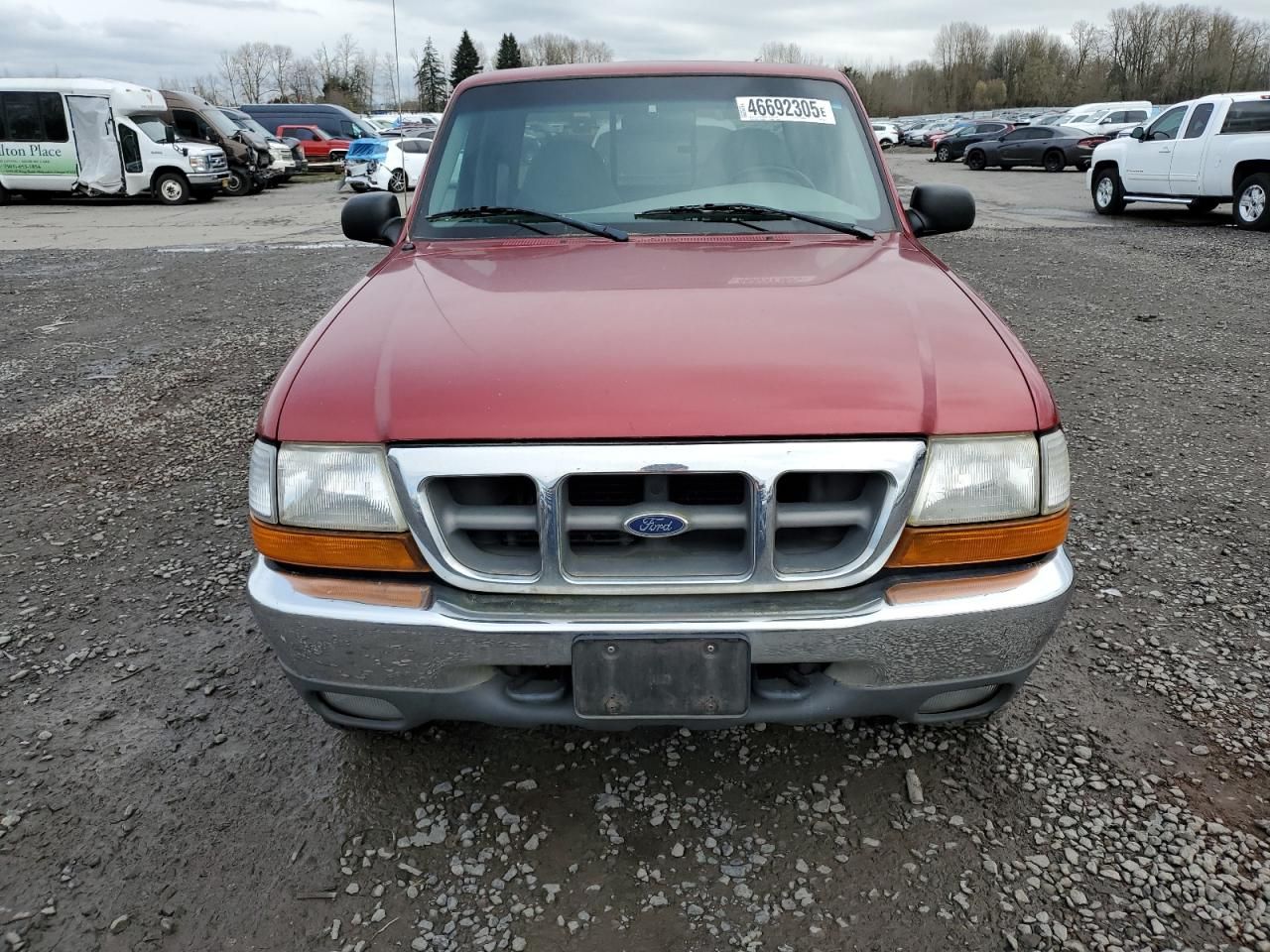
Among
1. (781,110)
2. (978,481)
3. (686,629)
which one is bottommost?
(686,629)

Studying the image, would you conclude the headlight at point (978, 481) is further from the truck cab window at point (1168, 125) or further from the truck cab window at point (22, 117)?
the truck cab window at point (22, 117)

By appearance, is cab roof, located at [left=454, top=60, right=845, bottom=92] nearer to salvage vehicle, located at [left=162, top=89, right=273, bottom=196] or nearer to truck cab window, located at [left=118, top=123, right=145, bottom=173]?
truck cab window, located at [left=118, top=123, right=145, bottom=173]

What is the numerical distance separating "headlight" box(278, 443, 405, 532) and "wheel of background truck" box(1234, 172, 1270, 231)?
46.9 feet

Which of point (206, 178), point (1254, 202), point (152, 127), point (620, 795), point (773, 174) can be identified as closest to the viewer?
point (620, 795)

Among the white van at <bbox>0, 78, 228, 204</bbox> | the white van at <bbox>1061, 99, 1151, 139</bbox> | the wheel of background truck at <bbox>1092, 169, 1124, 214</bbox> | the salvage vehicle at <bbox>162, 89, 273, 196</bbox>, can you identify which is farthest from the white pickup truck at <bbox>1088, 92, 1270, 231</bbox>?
the salvage vehicle at <bbox>162, 89, 273, 196</bbox>

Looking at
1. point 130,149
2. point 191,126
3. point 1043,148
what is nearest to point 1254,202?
point 1043,148

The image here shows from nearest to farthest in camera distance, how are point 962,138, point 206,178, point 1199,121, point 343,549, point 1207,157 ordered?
point 343,549 < point 1207,157 < point 1199,121 < point 206,178 < point 962,138

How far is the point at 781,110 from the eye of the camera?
3088 mm

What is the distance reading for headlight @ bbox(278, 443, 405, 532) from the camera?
1.84 meters

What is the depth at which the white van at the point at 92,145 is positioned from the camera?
18.5 m

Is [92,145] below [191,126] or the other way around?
below

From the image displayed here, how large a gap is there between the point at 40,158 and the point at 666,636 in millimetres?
22210

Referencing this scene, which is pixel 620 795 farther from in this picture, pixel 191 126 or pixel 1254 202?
pixel 191 126

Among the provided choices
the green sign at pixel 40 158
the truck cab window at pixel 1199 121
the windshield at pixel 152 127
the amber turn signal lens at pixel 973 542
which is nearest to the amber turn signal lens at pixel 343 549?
the amber turn signal lens at pixel 973 542
